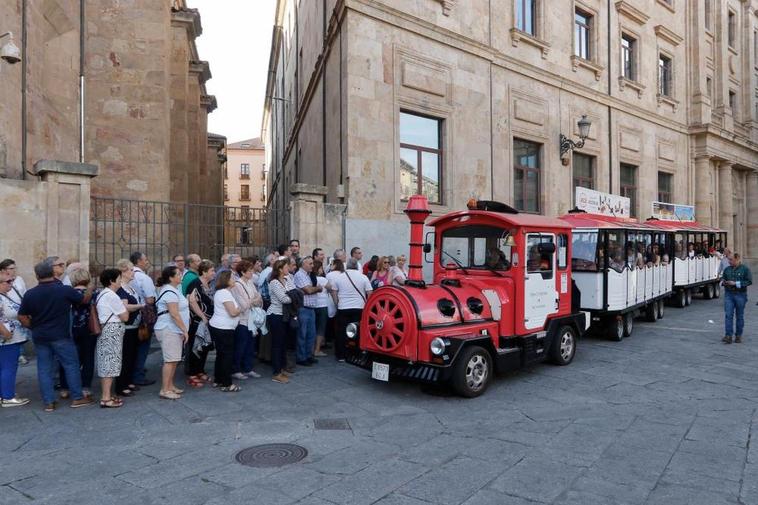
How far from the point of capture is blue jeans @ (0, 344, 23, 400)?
20.2 feet

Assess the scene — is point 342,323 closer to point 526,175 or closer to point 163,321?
point 163,321

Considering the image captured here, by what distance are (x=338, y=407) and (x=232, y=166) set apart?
3036 inches

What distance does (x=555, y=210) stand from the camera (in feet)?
58.9

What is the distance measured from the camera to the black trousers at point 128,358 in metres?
6.89

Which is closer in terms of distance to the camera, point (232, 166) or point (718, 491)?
point (718, 491)

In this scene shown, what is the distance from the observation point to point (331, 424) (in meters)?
5.81

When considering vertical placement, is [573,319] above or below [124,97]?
below

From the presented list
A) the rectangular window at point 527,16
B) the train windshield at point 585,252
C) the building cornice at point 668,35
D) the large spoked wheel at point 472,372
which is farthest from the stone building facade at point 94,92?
the building cornice at point 668,35

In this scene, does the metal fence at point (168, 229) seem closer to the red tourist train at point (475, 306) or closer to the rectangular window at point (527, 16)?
the red tourist train at point (475, 306)

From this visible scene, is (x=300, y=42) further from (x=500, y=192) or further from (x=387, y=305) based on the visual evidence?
(x=387, y=305)

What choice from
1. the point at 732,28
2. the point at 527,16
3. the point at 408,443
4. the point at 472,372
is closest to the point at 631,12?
the point at 527,16

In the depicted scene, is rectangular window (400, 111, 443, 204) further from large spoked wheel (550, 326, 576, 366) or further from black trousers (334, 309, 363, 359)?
large spoked wheel (550, 326, 576, 366)

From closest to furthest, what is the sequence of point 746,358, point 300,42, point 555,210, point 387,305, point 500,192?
point 387,305
point 746,358
point 500,192
point 555,210
point 300,42

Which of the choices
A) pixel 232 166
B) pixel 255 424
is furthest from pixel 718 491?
pixel 232 166
